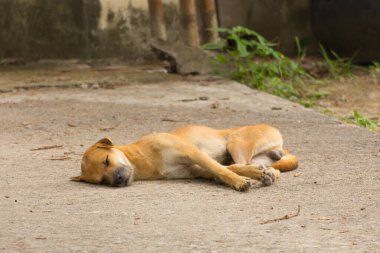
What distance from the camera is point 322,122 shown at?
7773 mm

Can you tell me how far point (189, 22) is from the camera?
36.3ft

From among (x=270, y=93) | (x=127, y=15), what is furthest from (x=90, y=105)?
(x=127, y=15)

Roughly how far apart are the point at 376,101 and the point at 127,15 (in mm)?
3297

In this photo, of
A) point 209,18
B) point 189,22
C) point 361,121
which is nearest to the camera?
point 361,121

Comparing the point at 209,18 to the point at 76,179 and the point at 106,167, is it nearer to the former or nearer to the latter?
the point at 76,179

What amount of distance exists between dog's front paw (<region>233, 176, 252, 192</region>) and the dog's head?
62 cm

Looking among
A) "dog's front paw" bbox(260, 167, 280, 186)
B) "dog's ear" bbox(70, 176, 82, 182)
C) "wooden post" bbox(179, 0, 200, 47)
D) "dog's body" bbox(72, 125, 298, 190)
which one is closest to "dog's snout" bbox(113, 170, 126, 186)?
"dog's body" bbox(72, 125, 298, 190)

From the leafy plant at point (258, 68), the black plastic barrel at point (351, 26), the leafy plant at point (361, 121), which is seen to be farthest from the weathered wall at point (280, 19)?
the leafy plant at point (361, 121)

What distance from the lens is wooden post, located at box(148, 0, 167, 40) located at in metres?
11.0

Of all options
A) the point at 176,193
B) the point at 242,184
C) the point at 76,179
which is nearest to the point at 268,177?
the point at 242,184

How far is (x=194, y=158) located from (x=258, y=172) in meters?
0.38

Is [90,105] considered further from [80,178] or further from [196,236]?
[196,236]

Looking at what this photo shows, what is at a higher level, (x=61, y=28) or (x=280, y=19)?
(x=61, y=28)

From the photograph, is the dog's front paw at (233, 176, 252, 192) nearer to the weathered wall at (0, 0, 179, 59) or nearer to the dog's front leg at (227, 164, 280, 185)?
the dog's front leg at (227, 164, 280, 185)
